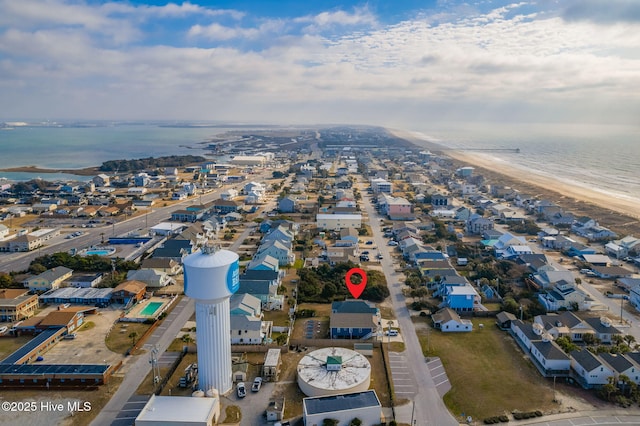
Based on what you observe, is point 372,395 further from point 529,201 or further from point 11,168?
point 11,168

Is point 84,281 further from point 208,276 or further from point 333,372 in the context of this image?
point 333,372

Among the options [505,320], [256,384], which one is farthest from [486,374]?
[256,384]

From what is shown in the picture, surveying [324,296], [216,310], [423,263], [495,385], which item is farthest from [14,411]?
[423,263]

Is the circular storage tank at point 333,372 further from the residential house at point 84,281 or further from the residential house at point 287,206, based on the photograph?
the residential house at point 287,206

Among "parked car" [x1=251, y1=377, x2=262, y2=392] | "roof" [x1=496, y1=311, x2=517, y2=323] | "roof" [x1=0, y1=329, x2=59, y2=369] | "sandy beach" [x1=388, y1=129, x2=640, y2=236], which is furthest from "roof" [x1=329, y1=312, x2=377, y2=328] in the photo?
"sandy beach" [x1=388, y1=129, x2=640, y2=236]

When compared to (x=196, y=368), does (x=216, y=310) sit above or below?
above

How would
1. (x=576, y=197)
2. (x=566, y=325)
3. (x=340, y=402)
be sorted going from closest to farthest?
(x=340, y=402), (x=566, y=325), (x=576, y=197)

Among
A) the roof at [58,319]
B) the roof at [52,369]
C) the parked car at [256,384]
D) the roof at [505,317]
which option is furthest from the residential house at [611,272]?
the roof at [58,319]

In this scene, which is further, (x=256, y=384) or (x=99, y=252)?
(x=99, y=252)
